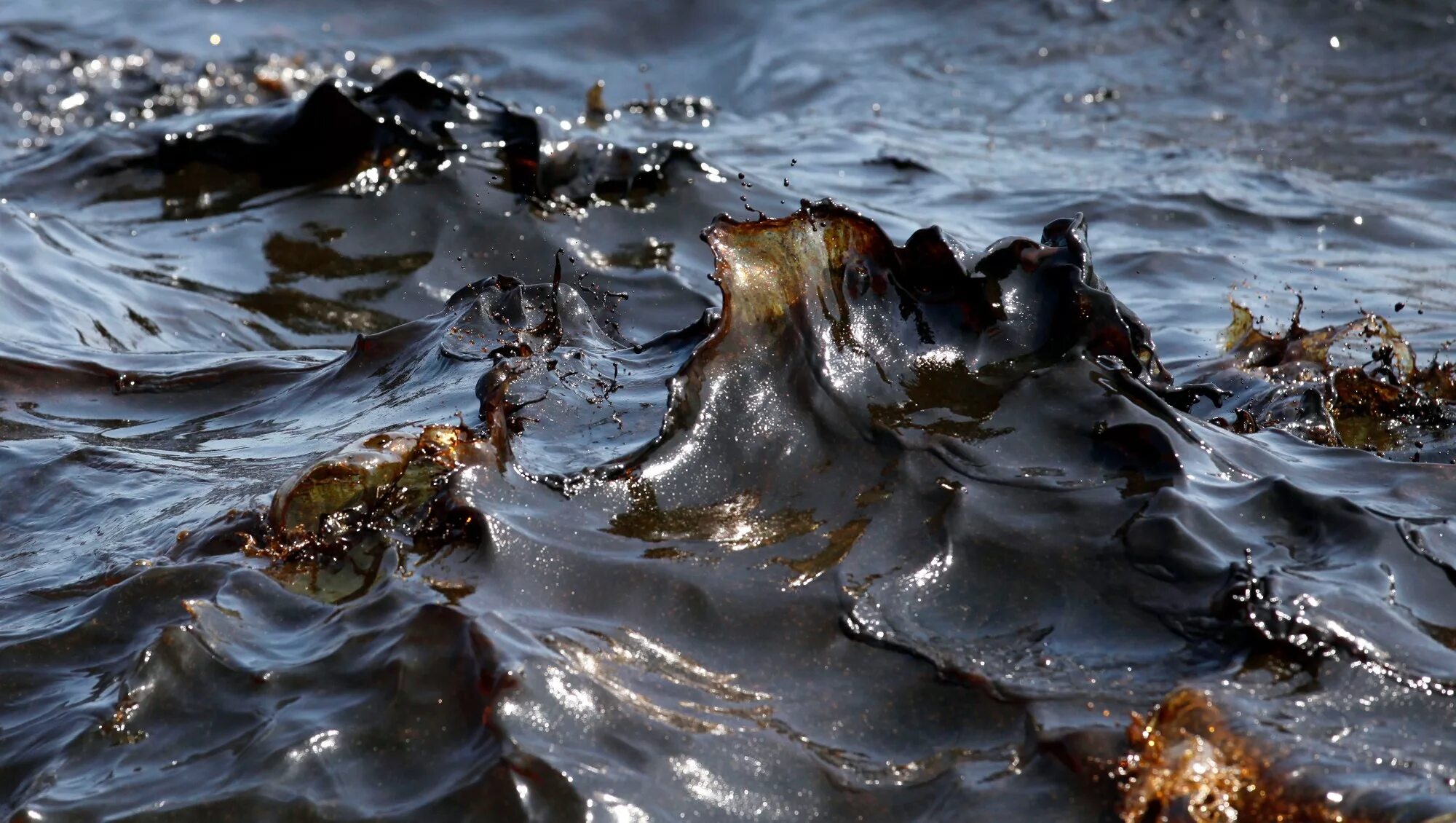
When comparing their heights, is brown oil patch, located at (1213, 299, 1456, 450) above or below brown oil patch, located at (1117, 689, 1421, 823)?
below

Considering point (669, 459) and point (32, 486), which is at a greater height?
point (669, 459)

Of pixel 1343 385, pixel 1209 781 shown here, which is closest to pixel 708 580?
pixel 1209 781

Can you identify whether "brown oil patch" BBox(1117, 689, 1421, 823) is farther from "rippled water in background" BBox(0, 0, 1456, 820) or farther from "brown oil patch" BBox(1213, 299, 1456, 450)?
"brown oil patch" BBox(1213, 299, 1456, 450)

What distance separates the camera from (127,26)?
11633mm

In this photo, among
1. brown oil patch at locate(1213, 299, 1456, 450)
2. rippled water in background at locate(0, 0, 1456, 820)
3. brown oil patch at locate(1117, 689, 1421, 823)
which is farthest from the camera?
brown oil patch at locate(1213, 299, 1456, 450)

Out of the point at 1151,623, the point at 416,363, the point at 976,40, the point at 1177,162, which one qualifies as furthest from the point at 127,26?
the point at 1151,623

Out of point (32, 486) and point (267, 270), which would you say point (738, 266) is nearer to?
point (32, 486)

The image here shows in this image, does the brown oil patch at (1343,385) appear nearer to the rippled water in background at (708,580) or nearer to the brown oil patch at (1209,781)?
the rippled water in background at (708,580)

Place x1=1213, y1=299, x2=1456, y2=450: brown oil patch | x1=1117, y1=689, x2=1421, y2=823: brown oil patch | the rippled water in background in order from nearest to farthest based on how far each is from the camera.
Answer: x1=1117, y1=689, x2=1421, y2=823: brown oil patch, the rippled water in background, x1=1213, y1=299, x2=1456, y2=450: brown oil patch

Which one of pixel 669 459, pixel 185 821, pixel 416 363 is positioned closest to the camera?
pixel 185 821

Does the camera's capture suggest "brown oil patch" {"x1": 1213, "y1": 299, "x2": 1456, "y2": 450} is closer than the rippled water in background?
No

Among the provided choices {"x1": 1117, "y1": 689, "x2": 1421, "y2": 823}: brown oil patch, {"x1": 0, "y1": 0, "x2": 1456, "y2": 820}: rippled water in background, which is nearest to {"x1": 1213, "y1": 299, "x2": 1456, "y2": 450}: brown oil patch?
{"x1": 0, "y1": 0, "x2": 1456, "y2": 820}: rippled water in background

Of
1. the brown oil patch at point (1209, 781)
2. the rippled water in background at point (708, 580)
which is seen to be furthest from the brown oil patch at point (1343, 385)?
the brown oil patch at point (1209, 781)

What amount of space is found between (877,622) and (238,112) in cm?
520
